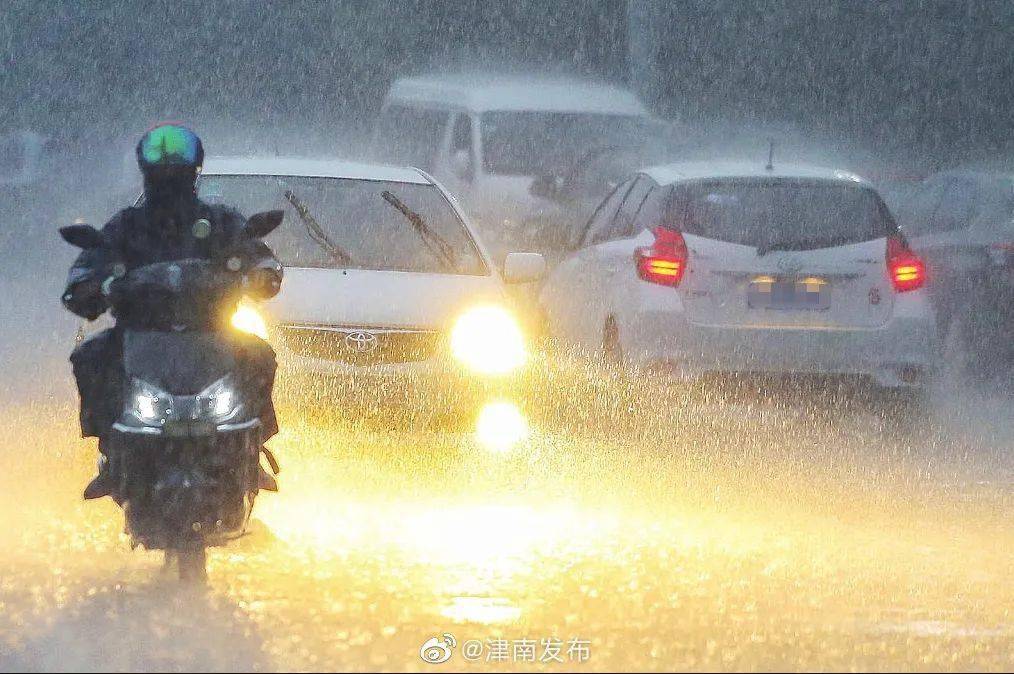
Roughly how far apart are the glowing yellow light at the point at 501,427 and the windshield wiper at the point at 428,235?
0.80 metres

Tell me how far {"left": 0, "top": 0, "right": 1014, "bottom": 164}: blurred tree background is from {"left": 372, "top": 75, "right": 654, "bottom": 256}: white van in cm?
574

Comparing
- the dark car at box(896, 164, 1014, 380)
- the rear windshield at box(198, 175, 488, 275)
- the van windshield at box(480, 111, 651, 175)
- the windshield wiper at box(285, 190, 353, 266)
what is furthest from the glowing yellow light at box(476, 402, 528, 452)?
the van windshield at box(480, 111, 651, 175)

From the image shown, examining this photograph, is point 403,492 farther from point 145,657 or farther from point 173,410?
point 145,657

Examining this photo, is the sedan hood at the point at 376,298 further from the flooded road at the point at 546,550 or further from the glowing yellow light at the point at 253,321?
the flooded road at the point at 546,550

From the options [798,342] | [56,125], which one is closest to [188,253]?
[798,342]

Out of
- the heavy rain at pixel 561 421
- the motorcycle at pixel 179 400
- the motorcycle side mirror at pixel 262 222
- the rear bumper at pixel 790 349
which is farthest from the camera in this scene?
the rear bumper at pixel 790 349

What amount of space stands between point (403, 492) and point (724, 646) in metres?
3.06

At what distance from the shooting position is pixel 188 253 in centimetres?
755

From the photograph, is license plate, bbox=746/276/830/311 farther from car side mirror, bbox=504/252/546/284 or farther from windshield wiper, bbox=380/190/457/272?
windshield wiper, bbox=380/190/457/272

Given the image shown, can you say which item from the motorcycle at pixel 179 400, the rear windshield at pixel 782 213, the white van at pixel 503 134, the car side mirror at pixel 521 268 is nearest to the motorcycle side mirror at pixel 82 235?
the motorcycle at pixel 179 400

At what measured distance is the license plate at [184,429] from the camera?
7184 millimetres

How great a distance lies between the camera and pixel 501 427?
1156 centimetres

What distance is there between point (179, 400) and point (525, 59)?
26.3m

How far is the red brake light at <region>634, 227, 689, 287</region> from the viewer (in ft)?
40.2
